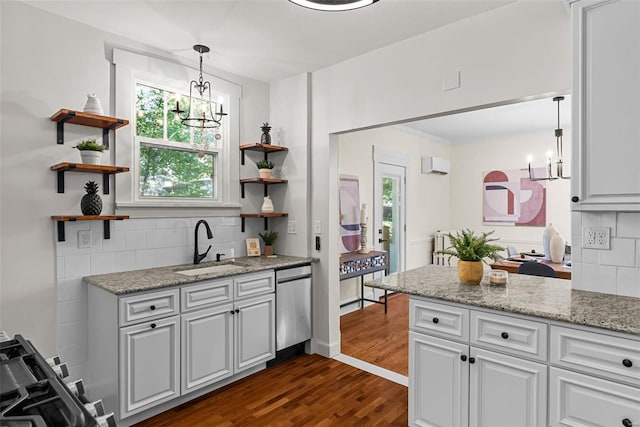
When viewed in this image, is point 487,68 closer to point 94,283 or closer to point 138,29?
point 138,29

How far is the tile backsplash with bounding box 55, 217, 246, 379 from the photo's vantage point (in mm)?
2582

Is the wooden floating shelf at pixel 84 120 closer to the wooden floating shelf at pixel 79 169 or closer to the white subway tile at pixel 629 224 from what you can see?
the wooden floating shelf at pixel 79 169

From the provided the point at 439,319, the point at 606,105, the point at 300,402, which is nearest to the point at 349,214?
the point at 300,402

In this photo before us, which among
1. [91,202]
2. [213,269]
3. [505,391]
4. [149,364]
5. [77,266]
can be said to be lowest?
[149,364]

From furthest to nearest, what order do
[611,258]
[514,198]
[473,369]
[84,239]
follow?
[514,198] → [84,239] → [611,258] → [473,369]

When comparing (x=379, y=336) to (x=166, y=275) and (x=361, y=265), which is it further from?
(x=166, y=275)

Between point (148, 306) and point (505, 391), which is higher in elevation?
point (148, 306)

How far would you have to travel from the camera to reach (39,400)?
0.94 m

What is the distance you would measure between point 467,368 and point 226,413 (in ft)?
5.33

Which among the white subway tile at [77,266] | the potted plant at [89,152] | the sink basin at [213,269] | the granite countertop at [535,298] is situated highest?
the potted plant at [89,152]

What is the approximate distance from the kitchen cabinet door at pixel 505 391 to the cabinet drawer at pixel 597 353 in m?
0.12

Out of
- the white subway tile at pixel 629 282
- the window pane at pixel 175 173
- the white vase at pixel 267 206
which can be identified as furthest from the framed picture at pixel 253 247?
the white subway tile at pixel 629 282

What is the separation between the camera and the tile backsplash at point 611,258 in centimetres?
201

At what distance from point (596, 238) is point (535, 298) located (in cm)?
55
